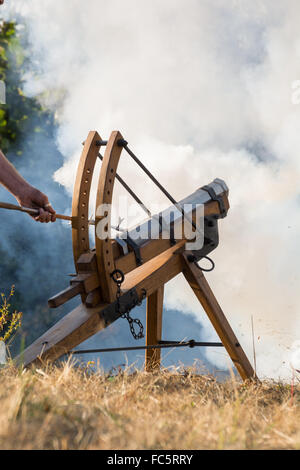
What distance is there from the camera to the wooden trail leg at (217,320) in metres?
3.57

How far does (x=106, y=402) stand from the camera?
1784 millimetres

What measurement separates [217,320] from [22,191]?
67.8 inches

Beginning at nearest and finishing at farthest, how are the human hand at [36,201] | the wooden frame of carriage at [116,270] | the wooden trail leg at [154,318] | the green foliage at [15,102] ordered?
the human hand at [36,201], the wooden frame of carriage at [116,270], the wooden trail leg at [154,318], the green foliage at [15,102]

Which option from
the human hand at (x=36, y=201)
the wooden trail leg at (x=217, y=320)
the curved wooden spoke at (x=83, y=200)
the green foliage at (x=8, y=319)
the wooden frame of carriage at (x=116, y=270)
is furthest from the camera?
the green foliage at (x=8, y=319)

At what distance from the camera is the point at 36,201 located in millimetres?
2738

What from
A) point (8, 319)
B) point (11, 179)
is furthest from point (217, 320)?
point (8, 319)

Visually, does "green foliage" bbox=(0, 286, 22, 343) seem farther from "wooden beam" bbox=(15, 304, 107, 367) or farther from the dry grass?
the dry grass

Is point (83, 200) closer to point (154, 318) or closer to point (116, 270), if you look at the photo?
point (116, 270)

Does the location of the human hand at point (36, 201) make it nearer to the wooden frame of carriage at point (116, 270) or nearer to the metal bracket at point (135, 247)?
the wooden frame of carriage at point (116, 270)

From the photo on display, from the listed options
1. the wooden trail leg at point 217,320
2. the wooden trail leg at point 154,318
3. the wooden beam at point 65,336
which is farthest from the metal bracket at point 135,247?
the wooden trail leg at point 154,318

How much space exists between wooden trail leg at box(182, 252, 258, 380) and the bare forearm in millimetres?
1336

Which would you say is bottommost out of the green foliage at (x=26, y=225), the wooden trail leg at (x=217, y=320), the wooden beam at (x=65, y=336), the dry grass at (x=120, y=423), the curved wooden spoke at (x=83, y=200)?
the dry grass at (x=120, y=423)
